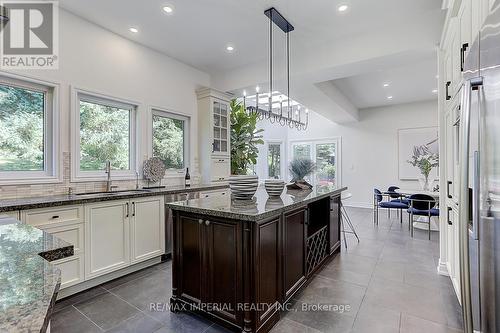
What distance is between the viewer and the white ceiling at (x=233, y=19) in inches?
109

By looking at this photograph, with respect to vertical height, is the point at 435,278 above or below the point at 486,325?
below

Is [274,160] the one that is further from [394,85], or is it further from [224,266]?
[224,266]

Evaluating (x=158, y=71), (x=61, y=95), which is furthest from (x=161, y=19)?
(x=61, y=95)

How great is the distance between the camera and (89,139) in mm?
3229

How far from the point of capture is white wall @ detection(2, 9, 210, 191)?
9.50 feet

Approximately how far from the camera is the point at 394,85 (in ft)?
18.2

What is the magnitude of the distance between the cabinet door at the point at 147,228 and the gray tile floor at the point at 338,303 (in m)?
0.23

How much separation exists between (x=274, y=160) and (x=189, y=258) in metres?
7.16

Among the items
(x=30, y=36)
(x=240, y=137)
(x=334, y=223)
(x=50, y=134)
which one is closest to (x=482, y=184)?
(x=334, y=223)

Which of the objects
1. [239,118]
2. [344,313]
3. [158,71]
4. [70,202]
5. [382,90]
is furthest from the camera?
[382,90]

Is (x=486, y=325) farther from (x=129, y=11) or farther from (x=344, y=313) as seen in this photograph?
(x=129, y=11)

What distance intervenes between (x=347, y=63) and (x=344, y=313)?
9.84ft

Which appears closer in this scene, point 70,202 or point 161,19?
point 70,202

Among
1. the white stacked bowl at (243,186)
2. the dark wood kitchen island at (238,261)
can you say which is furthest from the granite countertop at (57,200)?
the white stacked bowl at (243,186)
